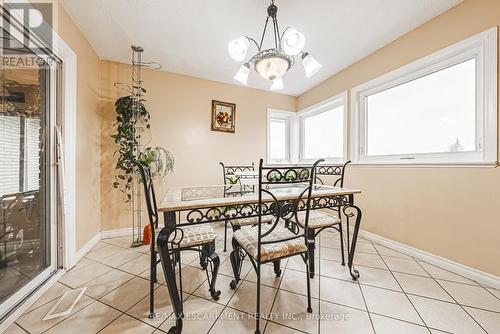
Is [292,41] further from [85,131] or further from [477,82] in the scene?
[85,131]

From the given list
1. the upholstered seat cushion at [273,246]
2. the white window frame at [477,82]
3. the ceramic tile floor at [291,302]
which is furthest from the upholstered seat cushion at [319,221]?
the white window frame at [477,82]

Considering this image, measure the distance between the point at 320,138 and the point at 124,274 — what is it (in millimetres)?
3337

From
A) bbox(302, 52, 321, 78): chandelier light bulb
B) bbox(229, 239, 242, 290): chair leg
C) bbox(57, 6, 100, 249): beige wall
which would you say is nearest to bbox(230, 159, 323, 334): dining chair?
bbox(229, 239, 242, 290): chair leg

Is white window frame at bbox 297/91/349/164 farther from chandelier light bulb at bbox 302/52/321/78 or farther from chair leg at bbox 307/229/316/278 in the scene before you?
chair leg at bbox 307/229/316/278

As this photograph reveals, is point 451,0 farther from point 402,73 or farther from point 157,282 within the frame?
point 157,282

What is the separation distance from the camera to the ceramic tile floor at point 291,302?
3.68 ft

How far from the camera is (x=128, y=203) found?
2.61m

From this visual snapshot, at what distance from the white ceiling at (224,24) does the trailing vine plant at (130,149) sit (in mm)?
693

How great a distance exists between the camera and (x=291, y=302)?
4.35 feet

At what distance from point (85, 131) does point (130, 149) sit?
46 cm

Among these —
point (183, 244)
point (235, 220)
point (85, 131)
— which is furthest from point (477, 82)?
point (85, 131)

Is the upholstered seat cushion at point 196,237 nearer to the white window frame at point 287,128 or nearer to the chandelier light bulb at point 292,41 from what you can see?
the chandelier light bulb at point 292,41

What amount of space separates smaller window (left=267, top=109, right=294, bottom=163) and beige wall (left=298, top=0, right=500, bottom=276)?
151 centimetres

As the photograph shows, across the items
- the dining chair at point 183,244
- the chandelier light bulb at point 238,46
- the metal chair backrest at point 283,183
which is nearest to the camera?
the metal chair backrest at point 283,183
